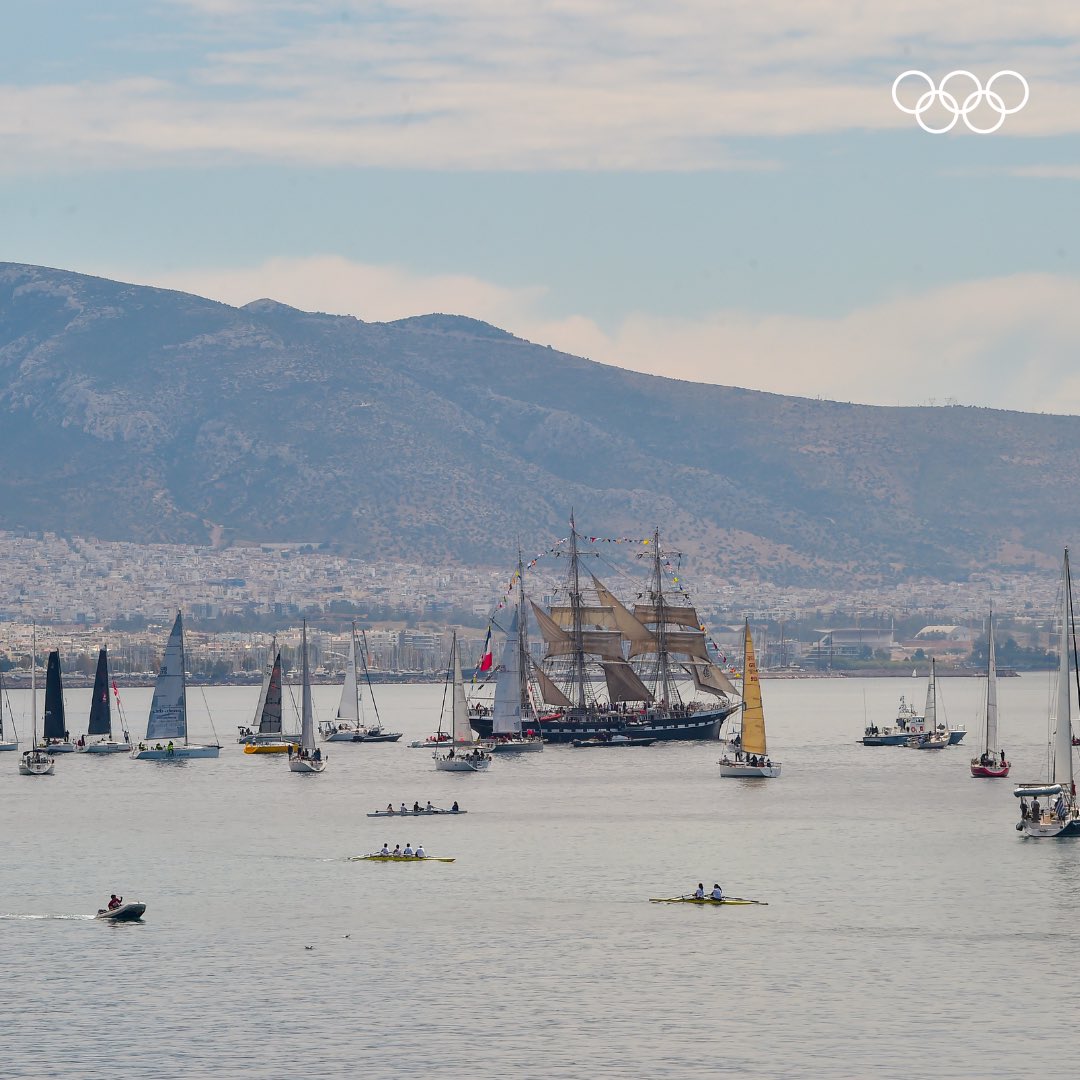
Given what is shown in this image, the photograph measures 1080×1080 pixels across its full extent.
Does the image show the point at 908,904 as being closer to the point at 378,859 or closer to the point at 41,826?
the point at 378,859

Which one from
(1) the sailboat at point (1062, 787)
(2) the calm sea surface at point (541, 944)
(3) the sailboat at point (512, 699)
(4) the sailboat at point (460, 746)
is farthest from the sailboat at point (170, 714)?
(1) the sailboat at point (1062, 787)

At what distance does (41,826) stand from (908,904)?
53186 mm

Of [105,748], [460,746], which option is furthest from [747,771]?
[105,748]

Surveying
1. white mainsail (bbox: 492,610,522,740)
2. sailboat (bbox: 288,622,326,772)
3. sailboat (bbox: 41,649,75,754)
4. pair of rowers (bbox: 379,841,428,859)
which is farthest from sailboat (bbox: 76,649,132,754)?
pair of rowers (bbox: 379,841,428,859)

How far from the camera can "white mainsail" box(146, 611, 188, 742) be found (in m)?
178

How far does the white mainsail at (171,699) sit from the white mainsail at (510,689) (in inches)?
840

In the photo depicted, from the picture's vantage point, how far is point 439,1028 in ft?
234

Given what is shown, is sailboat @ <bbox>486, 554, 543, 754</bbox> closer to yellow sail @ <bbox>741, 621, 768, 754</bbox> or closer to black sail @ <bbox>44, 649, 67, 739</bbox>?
yellow sail @ <bbox>741, 621, 768, 754</bbox>

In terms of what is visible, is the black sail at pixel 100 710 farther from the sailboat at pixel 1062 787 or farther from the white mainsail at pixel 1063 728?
the white mainsail at pixel 1063 728

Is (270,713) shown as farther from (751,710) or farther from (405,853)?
(405,853)

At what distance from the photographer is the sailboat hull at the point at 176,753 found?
18238cm

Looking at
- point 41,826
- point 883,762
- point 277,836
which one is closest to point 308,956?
point 277,836

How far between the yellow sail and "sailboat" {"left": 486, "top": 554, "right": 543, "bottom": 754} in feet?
A: 69.7

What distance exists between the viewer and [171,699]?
18125 cm
